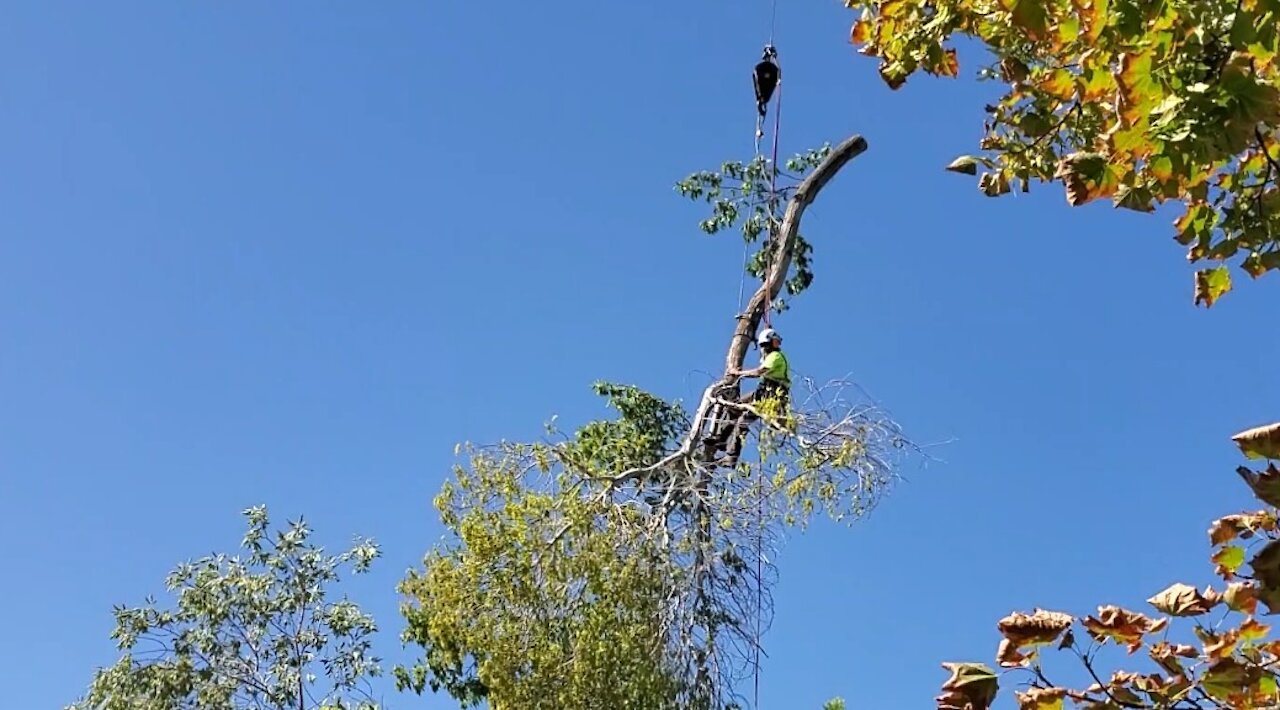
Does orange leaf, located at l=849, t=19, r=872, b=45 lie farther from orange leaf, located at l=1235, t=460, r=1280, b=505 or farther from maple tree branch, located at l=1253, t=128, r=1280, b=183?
orange leaf, located at l=1235, t=460, r=1280, b=505

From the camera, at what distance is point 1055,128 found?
10.5 ft

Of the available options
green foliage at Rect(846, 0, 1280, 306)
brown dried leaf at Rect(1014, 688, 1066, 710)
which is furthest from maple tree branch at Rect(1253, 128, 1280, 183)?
brown dried leaf at Rect(1014, 688, 1066, 710)

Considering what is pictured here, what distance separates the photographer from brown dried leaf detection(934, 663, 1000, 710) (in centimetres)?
219

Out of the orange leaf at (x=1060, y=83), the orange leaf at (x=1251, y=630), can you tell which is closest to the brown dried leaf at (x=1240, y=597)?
the orange leaf at (x=1251, y=630)

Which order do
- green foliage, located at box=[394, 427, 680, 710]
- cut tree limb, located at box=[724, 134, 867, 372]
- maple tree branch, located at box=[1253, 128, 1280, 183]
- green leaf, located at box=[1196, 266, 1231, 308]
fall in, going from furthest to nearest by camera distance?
cut tree limb, located at box=[724, 134, 867, 372] < green foliage, located at box=[394, 427, 680, 710] < green leaf, located at box=[1196, 266, 1231, 308] < maple tree branch, located at box=[1253, 128, 1280, 183]

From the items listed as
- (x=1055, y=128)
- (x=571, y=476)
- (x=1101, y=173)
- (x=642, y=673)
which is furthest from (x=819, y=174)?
(x=1101, y=173)

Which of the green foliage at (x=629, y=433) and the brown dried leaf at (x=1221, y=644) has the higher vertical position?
the green foliage at (x=629, y=433)

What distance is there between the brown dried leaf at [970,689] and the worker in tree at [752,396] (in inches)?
180

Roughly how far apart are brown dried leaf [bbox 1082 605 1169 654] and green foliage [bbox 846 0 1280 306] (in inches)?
31.2

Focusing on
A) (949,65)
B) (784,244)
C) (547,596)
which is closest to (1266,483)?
(949,65)

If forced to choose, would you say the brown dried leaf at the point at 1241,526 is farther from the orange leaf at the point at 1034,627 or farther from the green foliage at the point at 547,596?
the green foliage at the point at 547,596

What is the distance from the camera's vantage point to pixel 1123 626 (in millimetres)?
2398

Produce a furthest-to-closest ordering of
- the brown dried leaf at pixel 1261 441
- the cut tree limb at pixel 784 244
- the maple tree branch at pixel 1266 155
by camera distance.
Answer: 1. the cut tree limb at pixel 784 244
2. the maple tree branch at pixel 1266 155
3. the brown dried leaf at pixel 1261 441

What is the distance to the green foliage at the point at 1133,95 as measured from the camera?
2.28 meters
